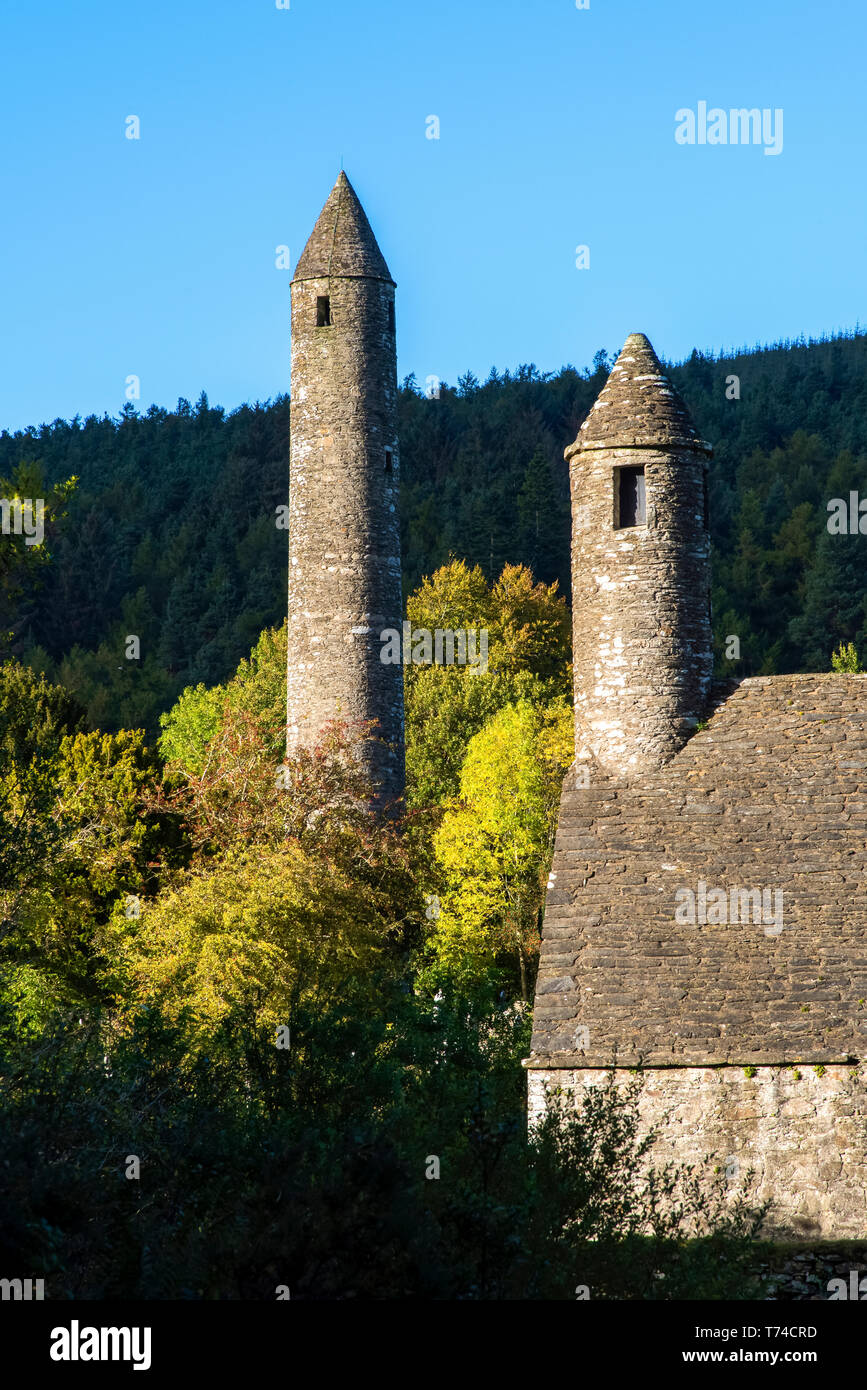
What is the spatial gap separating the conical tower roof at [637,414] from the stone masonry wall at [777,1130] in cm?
892

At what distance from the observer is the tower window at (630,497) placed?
21.0 metres

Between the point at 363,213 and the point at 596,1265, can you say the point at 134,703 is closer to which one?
the point at 363,213

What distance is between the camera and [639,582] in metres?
20.7

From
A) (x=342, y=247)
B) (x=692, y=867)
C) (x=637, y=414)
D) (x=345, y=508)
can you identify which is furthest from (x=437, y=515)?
(x=692, y=867)

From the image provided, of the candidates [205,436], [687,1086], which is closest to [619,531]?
[687,1086]

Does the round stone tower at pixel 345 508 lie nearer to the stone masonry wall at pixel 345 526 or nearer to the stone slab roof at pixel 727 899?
the stone masonry wall at pixel 345 526

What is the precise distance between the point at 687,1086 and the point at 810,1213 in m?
1.72

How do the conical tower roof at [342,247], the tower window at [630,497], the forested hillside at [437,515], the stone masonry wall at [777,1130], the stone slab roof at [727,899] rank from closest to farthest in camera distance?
1. the stone masonry wall at [777,1130]
2. the stone slab roof at [727,899]
3. the tower window at [630,497]
4. the conical tower roof at [342,247]
5. the forested hillside at [437,515]

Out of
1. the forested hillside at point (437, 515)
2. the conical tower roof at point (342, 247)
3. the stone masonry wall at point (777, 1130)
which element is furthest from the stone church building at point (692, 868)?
the forested hillside at point (437, 515)

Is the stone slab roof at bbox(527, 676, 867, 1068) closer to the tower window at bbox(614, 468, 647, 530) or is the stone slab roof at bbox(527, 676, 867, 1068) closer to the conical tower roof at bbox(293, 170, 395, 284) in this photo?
the tower window at bbox(614, 468, 647, 530)

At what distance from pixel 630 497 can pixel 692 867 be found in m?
5.58

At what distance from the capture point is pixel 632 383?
22031 mm

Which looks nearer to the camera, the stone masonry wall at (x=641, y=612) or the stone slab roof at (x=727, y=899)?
the stone slab roof at (x=727, y=899)

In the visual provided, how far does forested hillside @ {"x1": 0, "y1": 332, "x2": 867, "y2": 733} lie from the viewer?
80.4m
